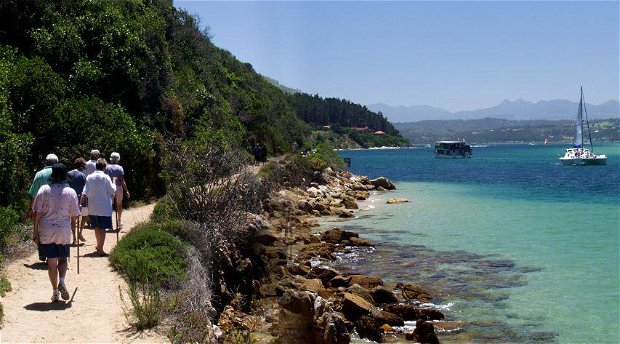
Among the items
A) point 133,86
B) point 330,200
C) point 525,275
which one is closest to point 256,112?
point 330,200

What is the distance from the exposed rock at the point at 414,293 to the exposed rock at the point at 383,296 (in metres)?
0.63

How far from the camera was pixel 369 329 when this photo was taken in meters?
12.8

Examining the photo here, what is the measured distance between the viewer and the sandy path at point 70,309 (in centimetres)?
869

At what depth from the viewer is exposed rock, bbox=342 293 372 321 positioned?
1352 cm

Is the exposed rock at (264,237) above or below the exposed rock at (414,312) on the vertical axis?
above

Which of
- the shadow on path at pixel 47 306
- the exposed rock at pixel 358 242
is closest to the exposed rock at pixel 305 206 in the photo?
the exposed rock at pixel 358 242

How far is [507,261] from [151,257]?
13.5 m

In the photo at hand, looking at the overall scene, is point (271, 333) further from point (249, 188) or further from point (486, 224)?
point (486, 224)

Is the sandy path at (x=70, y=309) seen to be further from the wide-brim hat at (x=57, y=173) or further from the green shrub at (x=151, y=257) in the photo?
the wide-brim hat at (x=57, y=173)

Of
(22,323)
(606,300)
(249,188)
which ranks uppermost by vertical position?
(249,188)

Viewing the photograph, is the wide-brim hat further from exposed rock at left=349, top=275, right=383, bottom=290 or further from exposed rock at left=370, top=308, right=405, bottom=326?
exposed rock at left=349, top=275, right=383, bottom=290

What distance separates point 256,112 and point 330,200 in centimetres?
1361

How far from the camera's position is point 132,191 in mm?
21969

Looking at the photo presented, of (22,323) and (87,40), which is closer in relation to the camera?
(22,323)
